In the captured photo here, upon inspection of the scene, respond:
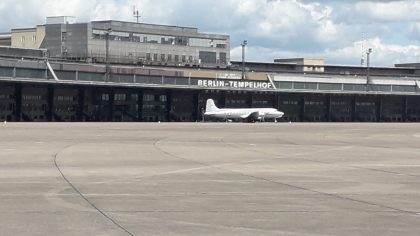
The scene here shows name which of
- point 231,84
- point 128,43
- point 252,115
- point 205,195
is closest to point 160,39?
point 128,43

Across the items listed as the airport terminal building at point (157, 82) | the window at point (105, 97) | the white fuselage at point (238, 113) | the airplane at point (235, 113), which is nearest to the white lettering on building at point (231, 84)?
the airport terminal building at point (157, 82)

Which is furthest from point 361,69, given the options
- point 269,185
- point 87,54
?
point 269,185

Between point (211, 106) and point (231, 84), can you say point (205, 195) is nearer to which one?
point (211, 106)

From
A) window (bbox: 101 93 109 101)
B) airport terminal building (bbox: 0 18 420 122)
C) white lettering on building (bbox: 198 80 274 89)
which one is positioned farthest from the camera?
white lettering on building (bbox: 198 80 274 89)

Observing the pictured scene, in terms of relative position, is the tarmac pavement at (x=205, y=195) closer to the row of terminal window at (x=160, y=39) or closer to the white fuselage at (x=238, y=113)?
the white fuselage at (x=238, y=113)

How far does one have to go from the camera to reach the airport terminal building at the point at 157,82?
98812mm

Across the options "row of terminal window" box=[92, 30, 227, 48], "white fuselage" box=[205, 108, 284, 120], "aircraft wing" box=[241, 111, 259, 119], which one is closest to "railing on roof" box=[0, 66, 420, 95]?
"white fuselage" box=[205, 108, 284, 120]

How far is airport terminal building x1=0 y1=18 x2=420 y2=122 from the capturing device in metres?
98.8

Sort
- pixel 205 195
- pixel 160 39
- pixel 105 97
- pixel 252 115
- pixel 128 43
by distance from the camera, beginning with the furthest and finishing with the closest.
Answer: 1. pixel 160 39
2. pixel 128 43
3. pixel 252 115
4. pixel 105 97
5. pixel 205 195

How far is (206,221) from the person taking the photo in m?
13.3

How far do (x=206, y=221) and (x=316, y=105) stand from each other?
117 meters

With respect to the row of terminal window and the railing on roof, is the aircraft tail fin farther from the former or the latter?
the row of terminal window

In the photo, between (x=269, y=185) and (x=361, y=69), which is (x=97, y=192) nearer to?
(x=269, y=185)

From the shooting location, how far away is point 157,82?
110m
